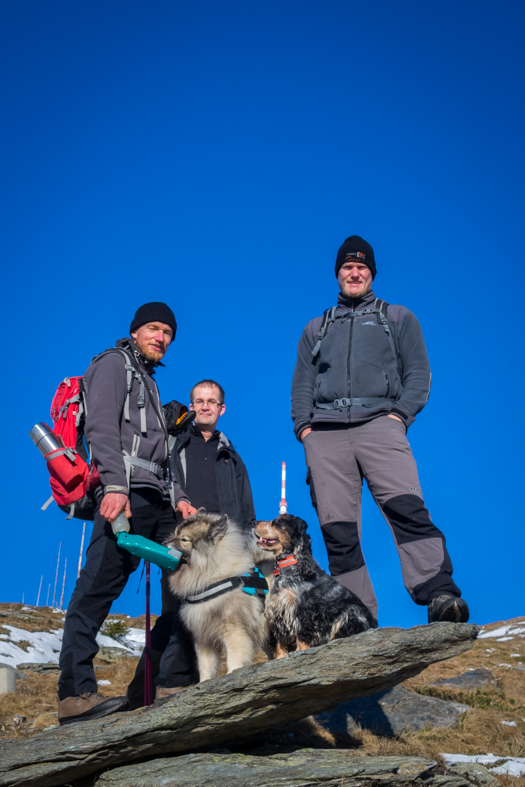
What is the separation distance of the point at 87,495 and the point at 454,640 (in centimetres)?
361

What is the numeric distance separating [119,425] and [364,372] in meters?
2.56

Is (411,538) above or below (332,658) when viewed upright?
above

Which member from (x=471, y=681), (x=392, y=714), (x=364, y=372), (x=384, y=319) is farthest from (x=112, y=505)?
(x=471, y=681)

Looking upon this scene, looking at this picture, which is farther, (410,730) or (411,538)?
(410,730)

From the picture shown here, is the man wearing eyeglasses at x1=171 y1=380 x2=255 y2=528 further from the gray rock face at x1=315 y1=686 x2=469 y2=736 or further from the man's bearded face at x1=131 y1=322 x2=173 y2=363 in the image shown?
the gray rock face at x1=315 y1=686 x2=469 y2=736

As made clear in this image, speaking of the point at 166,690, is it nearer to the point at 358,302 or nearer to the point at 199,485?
the point at 199,485

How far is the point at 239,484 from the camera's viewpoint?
7.35 m

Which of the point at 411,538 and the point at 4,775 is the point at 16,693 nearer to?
the point at 4,775

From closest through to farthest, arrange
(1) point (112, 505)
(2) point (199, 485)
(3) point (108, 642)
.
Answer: (1) point (112, 505), (2) point (199, 485), (3) point (108, 642)

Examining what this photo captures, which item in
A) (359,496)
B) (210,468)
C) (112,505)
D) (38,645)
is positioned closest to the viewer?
(112,505)

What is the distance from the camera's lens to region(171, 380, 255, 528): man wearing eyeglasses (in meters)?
7.14

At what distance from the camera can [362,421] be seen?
6.00m

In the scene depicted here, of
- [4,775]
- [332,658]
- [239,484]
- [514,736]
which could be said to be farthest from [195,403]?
[514,736]

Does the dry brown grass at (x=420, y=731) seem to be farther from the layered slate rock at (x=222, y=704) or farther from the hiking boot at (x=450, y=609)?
the hiking boot at (x=450, y=609)
